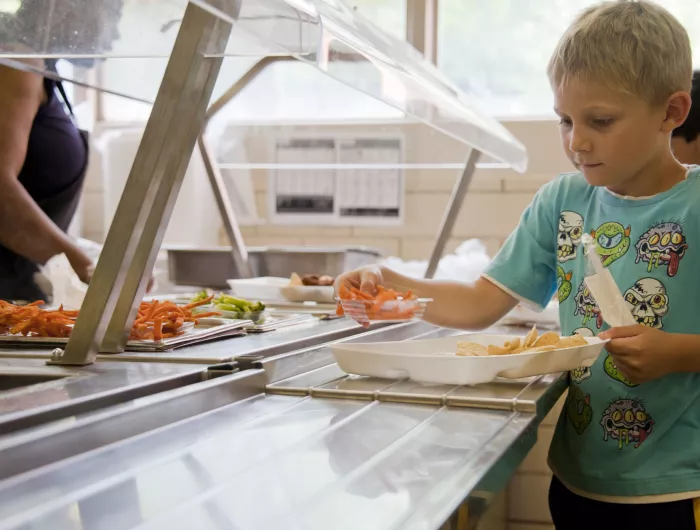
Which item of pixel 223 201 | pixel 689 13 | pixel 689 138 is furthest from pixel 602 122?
pixel 689 13

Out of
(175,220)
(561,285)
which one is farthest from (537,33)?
(561,285)

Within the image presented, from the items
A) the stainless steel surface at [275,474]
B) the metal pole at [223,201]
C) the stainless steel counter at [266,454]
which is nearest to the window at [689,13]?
the metal pole at [223,201]

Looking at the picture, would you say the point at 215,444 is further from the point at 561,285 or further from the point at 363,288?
the point at 561,285

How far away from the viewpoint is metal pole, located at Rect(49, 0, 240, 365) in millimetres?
1062

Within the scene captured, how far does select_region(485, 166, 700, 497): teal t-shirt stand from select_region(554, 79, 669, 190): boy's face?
110 millimetres

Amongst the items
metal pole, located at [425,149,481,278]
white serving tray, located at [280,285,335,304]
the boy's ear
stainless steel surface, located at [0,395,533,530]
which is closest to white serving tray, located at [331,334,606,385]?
stainless steel surface, located at [0,395,533,530]

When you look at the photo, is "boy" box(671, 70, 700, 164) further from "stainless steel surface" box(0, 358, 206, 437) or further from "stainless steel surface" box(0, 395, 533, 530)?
"stainless steel surface" box(0, 358, 206, 437)

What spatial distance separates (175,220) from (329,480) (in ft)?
9.80

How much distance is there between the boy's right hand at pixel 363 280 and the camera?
53.0 inches

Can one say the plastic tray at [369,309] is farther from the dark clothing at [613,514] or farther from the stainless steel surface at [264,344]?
the dark clothing at [613,514]

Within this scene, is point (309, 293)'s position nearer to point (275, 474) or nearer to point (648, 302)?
point (648, 302)

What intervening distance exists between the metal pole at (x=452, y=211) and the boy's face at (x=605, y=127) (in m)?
1.09

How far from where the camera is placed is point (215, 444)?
846 millimetres

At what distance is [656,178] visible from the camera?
1365 mm
